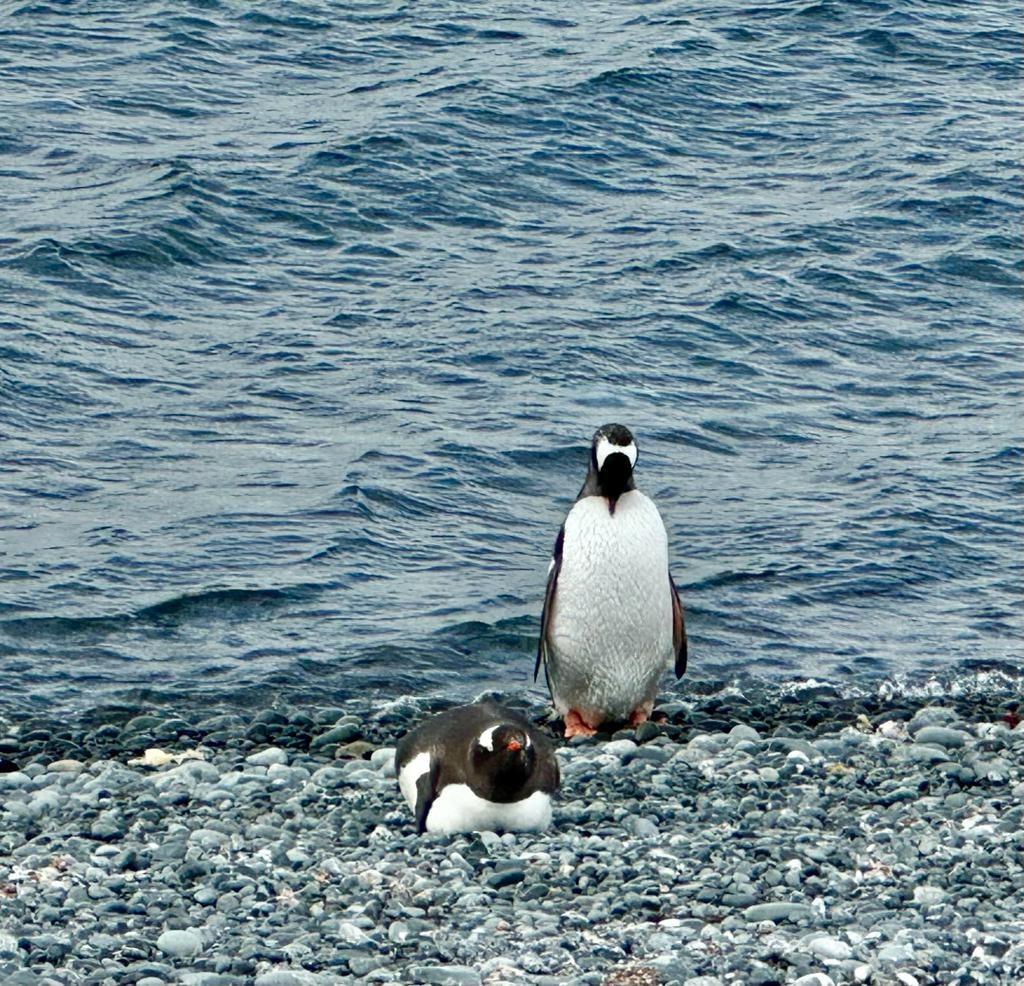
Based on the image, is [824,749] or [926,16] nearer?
[824,749]

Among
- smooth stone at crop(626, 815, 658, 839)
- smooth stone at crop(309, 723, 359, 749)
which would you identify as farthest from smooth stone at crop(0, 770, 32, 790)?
smooth stone at crop(626, 815, 658, 839)

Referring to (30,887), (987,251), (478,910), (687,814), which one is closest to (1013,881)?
(687,814)

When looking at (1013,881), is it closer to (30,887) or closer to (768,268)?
(30,887)

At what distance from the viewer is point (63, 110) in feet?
72.7

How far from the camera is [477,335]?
1752 centimetres

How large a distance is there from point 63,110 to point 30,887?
1600 centimetres

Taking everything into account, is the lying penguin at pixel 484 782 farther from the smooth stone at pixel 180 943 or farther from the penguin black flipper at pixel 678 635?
the penguin black flipper at pixel 678 635

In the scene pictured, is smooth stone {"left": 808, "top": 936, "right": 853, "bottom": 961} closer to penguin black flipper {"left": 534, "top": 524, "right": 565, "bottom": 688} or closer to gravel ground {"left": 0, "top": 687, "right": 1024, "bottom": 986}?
gravel ground {"left": 0, "top": 687, "right": 1024, "bottom": 986}

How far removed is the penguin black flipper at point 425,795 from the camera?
27.5ft

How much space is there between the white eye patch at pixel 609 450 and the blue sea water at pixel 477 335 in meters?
2.07

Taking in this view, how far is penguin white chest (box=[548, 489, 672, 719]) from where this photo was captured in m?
Answer: 10.6

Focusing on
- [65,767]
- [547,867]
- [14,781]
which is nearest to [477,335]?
[65,767]

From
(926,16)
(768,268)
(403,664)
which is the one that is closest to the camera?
(403,664)

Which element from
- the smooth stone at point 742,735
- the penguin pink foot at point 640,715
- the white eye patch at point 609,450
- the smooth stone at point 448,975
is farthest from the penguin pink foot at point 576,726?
the smooth stone at point 448,975
